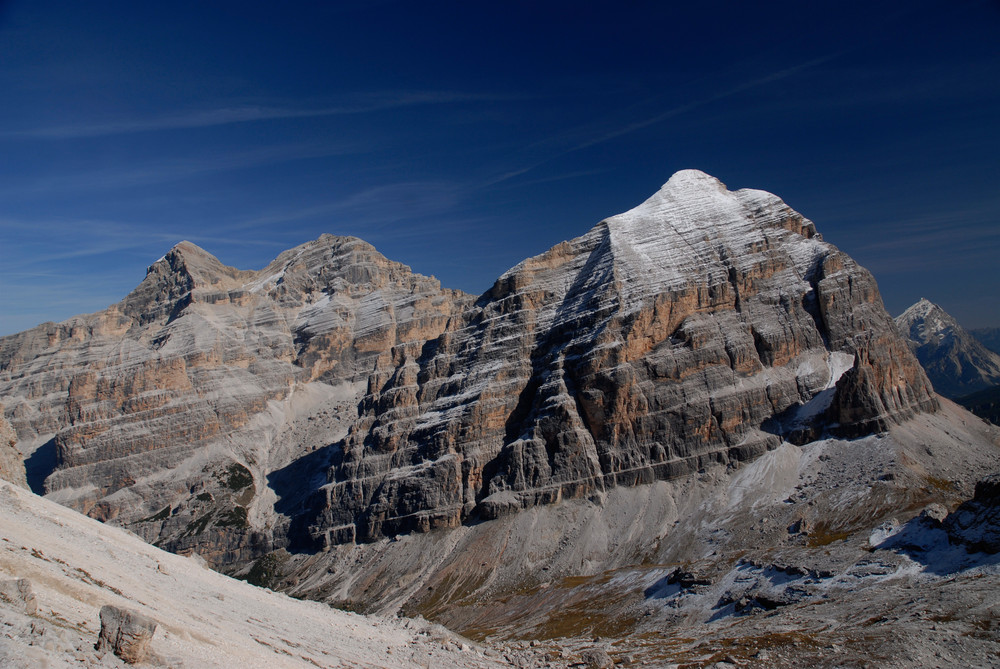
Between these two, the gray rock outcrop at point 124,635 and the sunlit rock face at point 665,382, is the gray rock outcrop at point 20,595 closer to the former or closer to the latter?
the gray rock outcrop at point 124,635

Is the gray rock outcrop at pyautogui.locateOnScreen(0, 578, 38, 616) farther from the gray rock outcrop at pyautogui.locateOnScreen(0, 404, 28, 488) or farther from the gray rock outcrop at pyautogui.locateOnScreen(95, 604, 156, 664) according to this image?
the gray rock outcrop at pyautogui.locateOnScreen(0, 404, 28, 488)

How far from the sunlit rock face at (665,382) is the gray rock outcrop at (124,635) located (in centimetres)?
14163

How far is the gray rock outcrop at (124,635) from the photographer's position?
29000 millimetres

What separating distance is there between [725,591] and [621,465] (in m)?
71.3

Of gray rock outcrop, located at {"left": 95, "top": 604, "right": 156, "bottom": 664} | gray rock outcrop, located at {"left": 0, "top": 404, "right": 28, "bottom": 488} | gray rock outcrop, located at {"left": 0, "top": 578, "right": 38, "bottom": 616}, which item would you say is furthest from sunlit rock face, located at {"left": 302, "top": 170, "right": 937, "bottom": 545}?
gray rock outcrop, located at {"left": 0, "top": 578, "right": 38, "bottom": 616}

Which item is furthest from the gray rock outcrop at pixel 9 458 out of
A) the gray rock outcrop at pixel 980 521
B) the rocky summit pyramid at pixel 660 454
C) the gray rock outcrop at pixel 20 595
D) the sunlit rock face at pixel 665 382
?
the sunlit rock face at pixel 665 382

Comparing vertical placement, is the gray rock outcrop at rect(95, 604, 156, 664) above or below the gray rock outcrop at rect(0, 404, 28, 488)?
below

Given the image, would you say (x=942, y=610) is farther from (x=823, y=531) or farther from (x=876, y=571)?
(x=823, y=531)

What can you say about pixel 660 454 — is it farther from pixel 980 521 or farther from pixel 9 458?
pixel 9 458

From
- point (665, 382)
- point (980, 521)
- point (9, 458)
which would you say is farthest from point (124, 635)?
point (665, 382)

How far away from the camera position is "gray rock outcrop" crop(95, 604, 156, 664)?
95.1ft

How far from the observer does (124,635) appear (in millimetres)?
29234

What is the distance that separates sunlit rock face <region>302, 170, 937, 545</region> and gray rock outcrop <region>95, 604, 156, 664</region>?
465 ft

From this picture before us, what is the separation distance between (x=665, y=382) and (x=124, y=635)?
151 m
